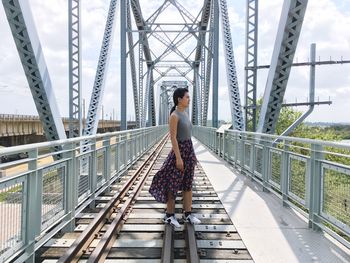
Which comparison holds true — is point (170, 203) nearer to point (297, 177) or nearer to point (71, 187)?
point (71, 187)

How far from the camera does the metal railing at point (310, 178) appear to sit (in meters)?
4.24

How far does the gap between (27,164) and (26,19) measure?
4069mm

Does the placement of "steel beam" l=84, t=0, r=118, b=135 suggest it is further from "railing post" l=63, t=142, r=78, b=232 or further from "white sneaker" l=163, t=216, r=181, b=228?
"white sneaker" l=163, t=216, r=181, b=228

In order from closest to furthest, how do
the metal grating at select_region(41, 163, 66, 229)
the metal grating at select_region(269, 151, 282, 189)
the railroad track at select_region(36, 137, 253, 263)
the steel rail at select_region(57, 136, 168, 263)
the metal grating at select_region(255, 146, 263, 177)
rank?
the steel rail at select_region(57, 136, 168, 263), the railroad track at select_region(36, 137, 253, 263), the metal grating at select_region(41, 163, 66, 229), the metal grating at select_region(269, 151, 282, 189), the metal grating at select_region(255, 146, 263, 177)

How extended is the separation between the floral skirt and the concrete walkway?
86cm

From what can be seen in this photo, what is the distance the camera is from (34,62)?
Answer: 730cm

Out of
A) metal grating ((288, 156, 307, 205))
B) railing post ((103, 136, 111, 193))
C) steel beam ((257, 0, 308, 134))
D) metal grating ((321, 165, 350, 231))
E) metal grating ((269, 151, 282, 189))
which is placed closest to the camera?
metal grating ((321, 165, 350, 231))

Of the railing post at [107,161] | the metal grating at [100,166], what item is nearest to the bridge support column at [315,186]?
the metal grating at [100,166]

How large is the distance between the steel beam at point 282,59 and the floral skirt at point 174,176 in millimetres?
4273

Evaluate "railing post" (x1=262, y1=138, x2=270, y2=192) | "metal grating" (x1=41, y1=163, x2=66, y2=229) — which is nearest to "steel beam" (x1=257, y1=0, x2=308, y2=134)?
"railing post" (x1=262, y1=138, x2=270, y2=192)

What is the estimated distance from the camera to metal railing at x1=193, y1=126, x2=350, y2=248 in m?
4.24

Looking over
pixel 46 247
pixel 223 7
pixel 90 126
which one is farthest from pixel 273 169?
pixel 223 7

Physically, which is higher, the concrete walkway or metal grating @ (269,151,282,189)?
metal grating @ (269,151,282,189)

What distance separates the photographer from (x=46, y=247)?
4.16 meters
